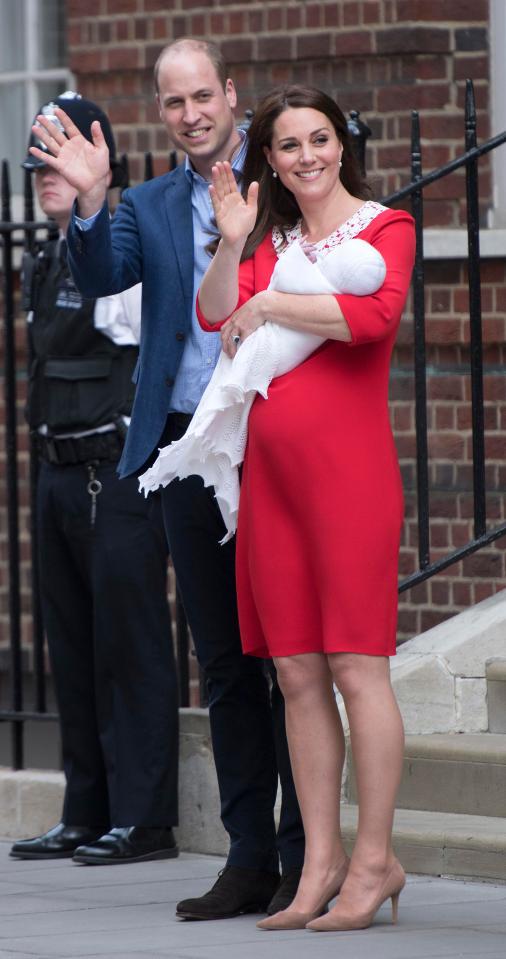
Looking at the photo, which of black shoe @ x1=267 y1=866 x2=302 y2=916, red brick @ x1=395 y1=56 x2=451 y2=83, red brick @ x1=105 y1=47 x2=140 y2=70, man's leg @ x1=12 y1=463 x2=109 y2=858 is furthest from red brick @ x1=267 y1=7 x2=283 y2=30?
black shoe @ x1=267 y1=866 x2=302 y2=916

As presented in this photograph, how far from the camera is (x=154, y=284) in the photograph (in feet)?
16.2

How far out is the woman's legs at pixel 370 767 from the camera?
441 cm

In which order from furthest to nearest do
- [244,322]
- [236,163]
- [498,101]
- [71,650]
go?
1. [498,101]
2. [71,650]
3. [236,163]
4. [244,322]

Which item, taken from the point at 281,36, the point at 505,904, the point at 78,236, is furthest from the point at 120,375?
the point at 281,36

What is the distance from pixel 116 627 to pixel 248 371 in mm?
1546

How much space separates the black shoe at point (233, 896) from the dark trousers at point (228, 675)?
26 mm

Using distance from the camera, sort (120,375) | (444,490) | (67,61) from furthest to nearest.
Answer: (67,61)
(444,490)
(120,375)

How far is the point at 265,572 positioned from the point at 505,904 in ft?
3.40

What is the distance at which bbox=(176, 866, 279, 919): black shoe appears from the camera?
4.75 meters

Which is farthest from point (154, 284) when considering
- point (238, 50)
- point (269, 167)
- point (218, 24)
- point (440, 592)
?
point (218, 24)

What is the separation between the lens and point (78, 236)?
4660 mm

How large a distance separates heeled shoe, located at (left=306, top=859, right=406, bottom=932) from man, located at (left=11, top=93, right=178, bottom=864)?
137 cm

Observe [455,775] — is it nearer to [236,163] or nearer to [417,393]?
[417,393]

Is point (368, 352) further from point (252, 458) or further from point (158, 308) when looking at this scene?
point (158, 308)
